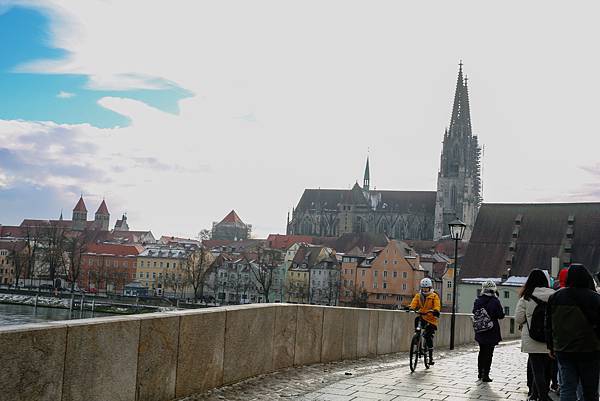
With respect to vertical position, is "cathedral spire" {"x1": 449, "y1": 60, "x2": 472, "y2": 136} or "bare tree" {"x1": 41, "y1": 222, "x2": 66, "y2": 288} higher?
"cathedral spire" {"x1": 449, "y1": 60, "x2": 472, "y2": 136}

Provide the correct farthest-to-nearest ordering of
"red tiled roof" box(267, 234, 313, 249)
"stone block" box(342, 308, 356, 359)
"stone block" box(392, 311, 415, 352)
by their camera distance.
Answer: "red tiled roof" box(267, 234, 313, 249), "stone block" box(392, 311, 415, 352), "stone block" box(342, 308, 356, 359)

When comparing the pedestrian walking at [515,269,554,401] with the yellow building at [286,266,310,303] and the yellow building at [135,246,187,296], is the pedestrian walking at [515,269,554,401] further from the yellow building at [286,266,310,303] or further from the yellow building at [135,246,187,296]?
the yellow building at [135,246,187,296]

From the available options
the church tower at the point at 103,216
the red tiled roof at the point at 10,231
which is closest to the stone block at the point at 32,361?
the red tiled roof at the point at 10,231

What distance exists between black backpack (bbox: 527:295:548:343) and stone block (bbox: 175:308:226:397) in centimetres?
370

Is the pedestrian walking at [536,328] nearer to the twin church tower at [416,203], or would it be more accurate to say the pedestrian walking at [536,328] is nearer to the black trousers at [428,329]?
the black trousers at [428,329]

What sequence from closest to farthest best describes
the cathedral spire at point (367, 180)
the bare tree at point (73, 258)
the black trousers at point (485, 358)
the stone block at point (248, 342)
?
1. the stone block at point (248, 342)
2. the black trousers at point (485, 358)
3. the bare tree at point (73, 258)
4. the cathedral spire at point (367, 180)

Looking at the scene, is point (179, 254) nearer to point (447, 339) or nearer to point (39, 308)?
point (39, 308)

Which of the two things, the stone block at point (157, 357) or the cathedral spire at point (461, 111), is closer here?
the stone block at point (157, 357)

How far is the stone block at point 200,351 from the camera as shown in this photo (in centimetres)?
822

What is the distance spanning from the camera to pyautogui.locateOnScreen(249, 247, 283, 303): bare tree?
348 feet

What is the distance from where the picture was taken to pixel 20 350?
228 inches

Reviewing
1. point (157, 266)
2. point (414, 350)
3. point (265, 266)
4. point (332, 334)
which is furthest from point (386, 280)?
point (414, 350)

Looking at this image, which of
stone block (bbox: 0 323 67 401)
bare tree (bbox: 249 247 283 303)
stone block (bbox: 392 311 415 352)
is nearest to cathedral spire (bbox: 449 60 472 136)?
bare tree (bbox: 249 247 283 303)

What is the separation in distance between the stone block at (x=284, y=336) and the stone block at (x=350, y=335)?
7.32 feet
